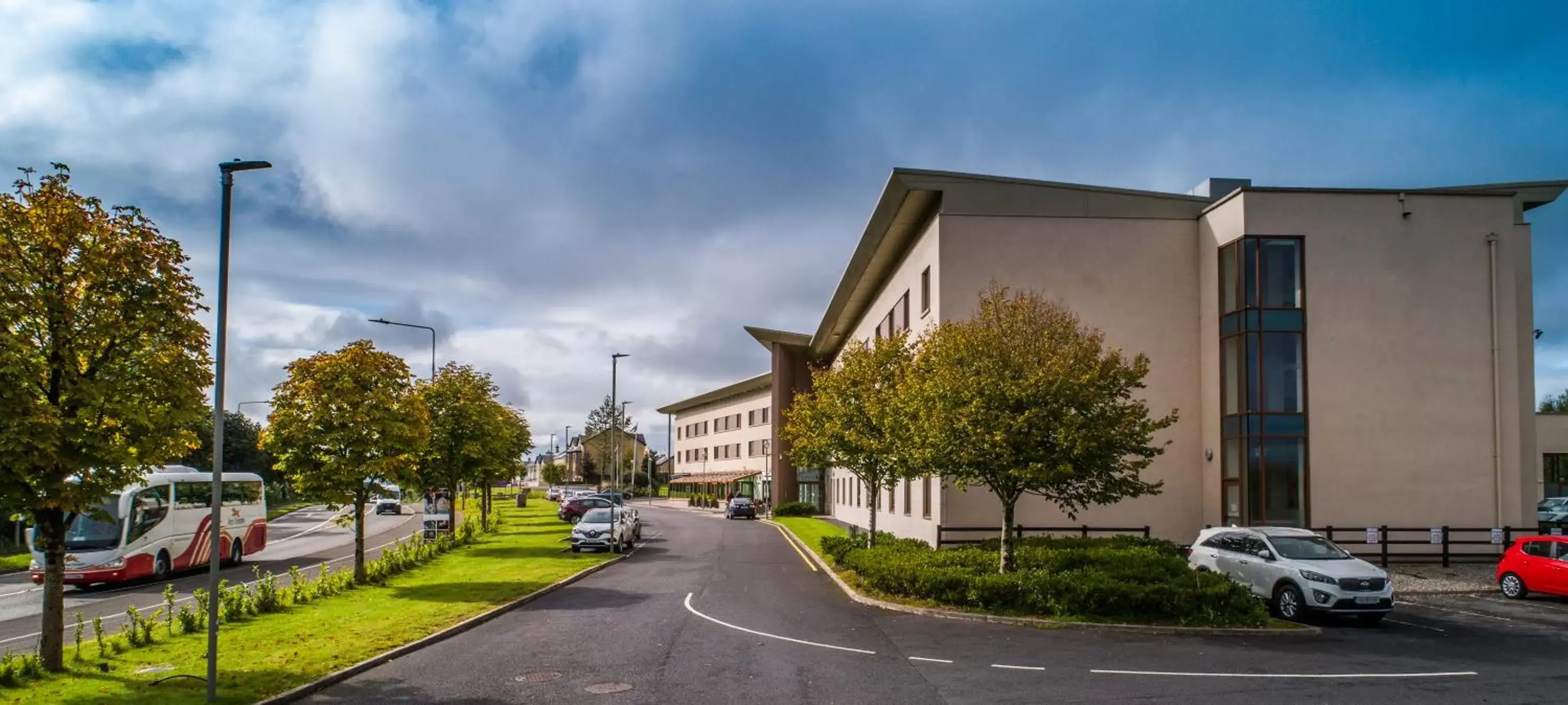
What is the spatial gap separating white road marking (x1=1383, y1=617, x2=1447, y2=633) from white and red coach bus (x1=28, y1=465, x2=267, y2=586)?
2466cm

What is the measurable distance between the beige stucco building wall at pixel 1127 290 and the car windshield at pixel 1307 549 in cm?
1008

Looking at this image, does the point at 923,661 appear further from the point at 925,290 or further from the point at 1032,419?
the point at 925,290

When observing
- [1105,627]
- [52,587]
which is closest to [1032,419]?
[1105,627]

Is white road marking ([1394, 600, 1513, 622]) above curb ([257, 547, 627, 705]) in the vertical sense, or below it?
below

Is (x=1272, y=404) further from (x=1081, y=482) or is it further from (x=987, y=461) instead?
(x=987, y=461)

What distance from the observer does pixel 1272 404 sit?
27062mm

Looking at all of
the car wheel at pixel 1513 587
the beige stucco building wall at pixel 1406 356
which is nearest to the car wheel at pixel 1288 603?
the car wheel at pixel 1513 587

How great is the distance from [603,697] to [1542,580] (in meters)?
19.5

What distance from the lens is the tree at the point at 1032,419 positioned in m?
18.3

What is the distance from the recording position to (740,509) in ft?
202

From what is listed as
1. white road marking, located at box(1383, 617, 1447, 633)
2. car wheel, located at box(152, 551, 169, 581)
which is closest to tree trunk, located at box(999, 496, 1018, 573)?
white road marking, located at box(1383, 617, 1447, 633)

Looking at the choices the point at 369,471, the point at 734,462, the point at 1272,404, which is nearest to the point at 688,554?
the point at 369,471

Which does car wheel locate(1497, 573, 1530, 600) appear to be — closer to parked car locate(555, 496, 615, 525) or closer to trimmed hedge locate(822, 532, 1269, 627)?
trimmed hedge locate(822, 532, 1269, 627)

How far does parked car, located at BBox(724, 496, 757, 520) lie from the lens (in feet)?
202
